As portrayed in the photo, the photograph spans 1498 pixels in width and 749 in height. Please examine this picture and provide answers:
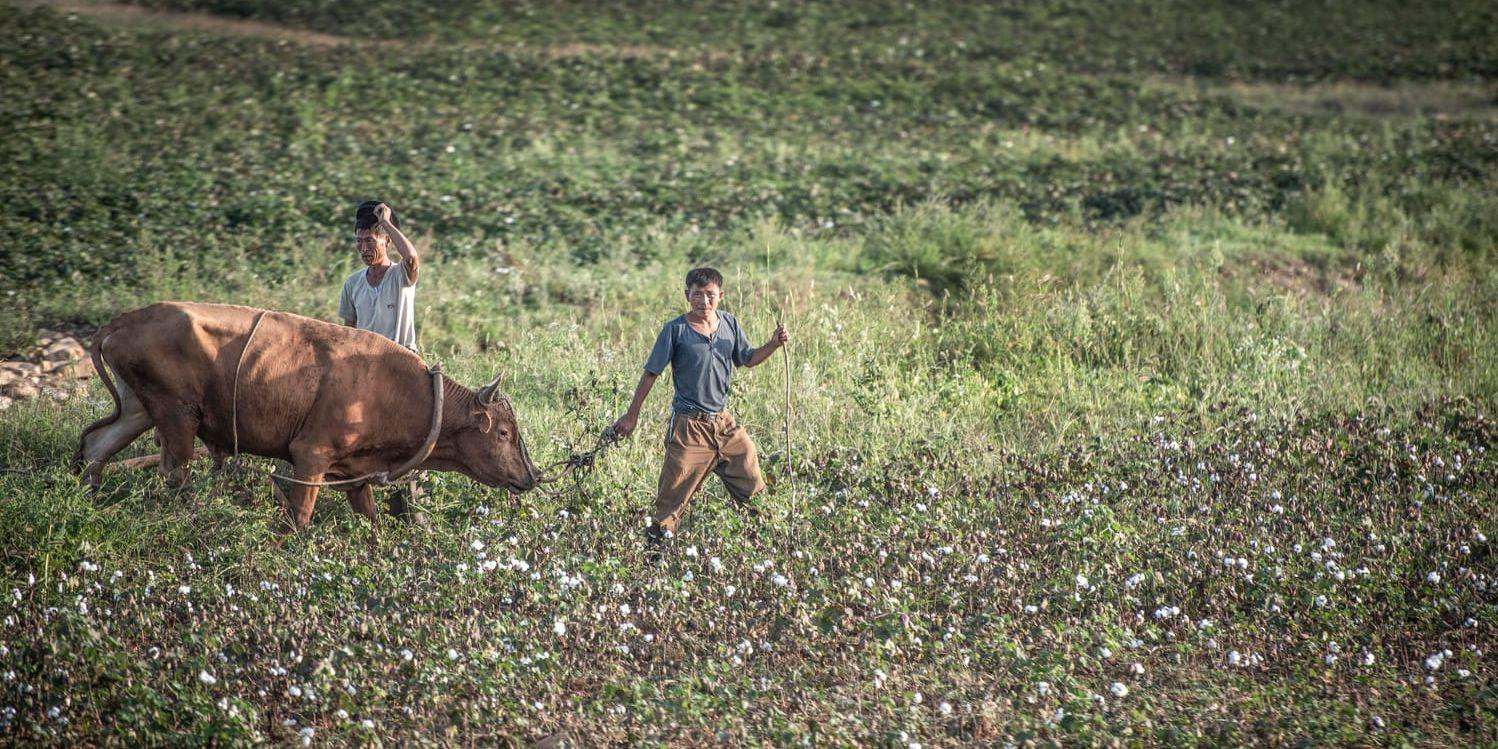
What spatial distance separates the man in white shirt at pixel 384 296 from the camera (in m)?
6.86

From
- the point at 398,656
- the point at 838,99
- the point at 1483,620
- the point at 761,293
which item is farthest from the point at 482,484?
the point at 838,99

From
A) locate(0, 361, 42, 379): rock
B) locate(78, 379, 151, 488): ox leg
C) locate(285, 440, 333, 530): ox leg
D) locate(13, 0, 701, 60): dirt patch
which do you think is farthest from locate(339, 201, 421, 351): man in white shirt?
locate(13, 0, 701, 60): dirt patch

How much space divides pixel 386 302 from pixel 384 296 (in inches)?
1.3

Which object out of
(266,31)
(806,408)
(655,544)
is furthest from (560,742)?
(266,31)

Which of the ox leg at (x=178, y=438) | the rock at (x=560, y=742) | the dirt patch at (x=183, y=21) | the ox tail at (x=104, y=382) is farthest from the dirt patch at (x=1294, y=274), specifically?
the dirt patch at (x=183, y=21)

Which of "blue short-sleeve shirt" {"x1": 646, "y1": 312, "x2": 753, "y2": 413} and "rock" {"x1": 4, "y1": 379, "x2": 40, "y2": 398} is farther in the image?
"rock" {"x1": 4, "y1": 379, "x2": 40, "y2": 398}

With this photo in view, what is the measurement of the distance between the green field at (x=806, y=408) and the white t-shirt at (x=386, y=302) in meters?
0.91

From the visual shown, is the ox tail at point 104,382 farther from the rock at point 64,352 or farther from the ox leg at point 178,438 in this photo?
the rock at point 64,352

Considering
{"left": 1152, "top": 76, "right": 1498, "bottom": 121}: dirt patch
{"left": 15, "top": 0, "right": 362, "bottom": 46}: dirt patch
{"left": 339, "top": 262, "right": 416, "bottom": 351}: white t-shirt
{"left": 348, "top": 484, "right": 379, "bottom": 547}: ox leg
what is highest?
{"left": 1152, "top": 76, "right": 1498, "bottom": 121}: dirt patch

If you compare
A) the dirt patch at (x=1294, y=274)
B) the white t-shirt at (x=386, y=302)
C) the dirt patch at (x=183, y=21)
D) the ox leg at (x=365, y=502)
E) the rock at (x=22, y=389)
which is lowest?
the rock at (x=22, y=389)

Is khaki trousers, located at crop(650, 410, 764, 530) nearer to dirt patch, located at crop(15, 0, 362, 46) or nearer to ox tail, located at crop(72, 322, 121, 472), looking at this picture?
ox tail, located at crop(72, 322, 121, 472)

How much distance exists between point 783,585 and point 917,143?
12.1m

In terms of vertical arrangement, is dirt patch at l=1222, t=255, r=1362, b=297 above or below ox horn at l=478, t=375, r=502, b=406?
below

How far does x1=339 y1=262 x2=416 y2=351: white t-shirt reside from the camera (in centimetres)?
699
